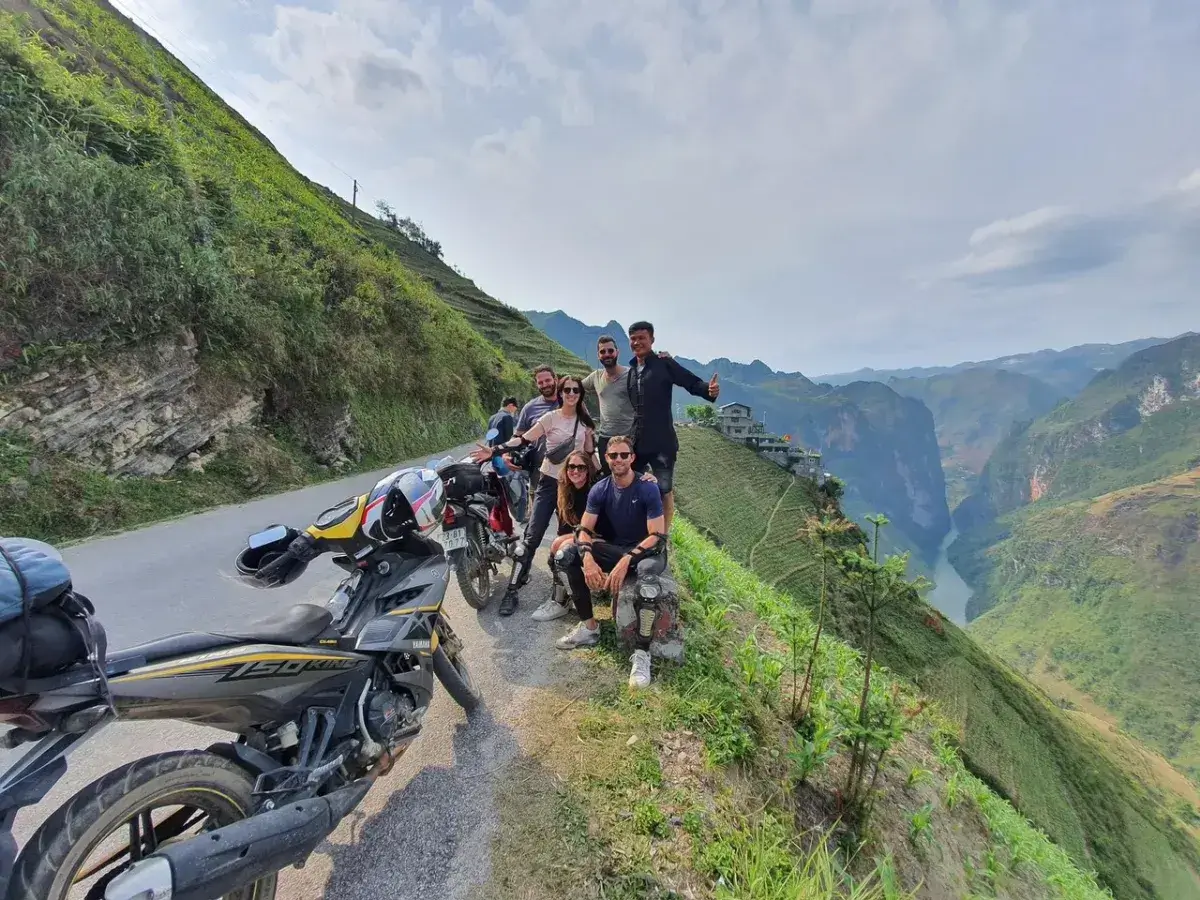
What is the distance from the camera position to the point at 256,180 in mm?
17938

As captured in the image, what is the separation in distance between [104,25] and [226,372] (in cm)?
1933

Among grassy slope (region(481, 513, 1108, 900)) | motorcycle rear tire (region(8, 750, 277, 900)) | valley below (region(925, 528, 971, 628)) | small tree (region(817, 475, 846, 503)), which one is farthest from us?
valley below (region(925, 528, 971, 628))

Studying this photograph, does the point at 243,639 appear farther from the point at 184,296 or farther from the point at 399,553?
the point at 184,296

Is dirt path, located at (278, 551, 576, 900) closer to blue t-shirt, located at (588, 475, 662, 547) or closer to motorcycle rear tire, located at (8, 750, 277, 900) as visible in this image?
motorcycle rear tire, located at (8, 750, 277, 900)

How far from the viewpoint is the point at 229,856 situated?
1.64 meters

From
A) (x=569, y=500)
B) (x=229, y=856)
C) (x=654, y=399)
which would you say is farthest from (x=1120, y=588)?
(x=229, y=856)

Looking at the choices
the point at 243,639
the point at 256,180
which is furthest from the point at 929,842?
the point at 256,180

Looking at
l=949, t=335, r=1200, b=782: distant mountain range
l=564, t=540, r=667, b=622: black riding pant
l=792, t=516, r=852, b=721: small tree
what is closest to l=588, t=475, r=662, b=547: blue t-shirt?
l=564, t=540, r=667, b=622: black riding pant

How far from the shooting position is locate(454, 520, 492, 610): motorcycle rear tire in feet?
15.2

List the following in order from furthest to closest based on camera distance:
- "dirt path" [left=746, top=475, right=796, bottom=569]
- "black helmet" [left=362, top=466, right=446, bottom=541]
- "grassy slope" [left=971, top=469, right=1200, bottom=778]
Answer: "grassy slope" [left=971, top=469, right=1200, bottom=778], "dirt path" [left=746, top=475, right=796, bottom=569], "black helmet" [left=362, top=466, right=446, bottom=541]

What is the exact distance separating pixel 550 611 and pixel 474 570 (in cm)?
79

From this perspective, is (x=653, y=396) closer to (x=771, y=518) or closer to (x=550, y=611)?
(x=550, y=611)

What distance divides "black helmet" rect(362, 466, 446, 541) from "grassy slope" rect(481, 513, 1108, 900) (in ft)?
4.77

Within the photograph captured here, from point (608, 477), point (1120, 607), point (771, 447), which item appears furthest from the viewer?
point (1120, 607)
